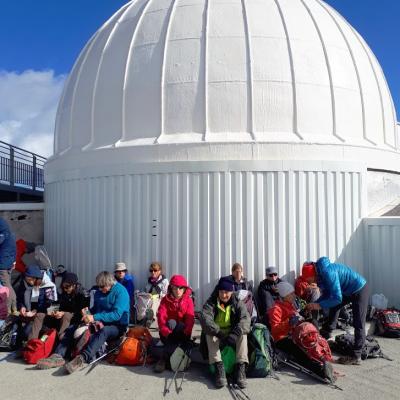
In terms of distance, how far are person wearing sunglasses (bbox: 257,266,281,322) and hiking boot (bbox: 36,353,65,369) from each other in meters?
3.26

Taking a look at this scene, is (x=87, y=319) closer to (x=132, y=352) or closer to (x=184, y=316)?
(x=132, y=352)

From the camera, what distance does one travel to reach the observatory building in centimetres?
775

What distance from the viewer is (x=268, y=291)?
7188 millimetres

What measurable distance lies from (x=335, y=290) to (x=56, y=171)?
22.6 feet

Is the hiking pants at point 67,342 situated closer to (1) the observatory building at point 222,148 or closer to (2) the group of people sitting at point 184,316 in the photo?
(2) the group of people sitting at point 184,316

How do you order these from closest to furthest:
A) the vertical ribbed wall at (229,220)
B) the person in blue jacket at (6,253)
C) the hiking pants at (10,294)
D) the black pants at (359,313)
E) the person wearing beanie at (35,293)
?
1. the black pants at (359,313)
2. the person wearing beanie at (35,293)
3. the hiking pants at (10,294)
4. the person in blue jacket at (6,253)
5. the vertical ribbed wall at (229,220)

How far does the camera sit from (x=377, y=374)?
4.93 meters

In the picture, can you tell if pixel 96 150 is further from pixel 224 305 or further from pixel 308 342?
pixel 308 342

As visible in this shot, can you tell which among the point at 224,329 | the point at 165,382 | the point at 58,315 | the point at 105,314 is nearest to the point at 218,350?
the point at 224,329

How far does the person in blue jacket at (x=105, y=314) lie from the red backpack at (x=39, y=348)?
0.52 m

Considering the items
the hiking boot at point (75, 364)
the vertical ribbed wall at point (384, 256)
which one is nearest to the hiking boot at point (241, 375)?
the hiking boot at point (75, 364)

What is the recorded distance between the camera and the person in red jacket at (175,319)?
17.1ft

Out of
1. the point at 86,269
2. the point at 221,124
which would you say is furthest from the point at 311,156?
the point at 86,269

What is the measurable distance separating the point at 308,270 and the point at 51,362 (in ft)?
14.3
